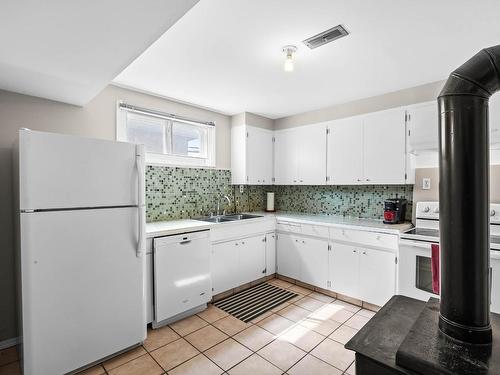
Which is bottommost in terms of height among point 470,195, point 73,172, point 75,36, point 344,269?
point 344,269

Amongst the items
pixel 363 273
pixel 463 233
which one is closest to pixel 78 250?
pixel 463 233

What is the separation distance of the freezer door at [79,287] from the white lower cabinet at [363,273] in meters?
2.06

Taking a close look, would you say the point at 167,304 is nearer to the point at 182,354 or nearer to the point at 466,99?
the point at 182,354

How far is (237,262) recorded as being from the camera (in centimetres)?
326

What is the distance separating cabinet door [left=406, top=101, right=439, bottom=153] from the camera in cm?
257

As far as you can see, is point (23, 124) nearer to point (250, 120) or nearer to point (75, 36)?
point (75, 36)

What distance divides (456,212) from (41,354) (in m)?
2.41

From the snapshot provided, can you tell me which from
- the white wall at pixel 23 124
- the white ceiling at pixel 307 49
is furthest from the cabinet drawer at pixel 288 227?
the white wall at pixel 23 124

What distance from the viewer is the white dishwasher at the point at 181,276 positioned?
8.02ft

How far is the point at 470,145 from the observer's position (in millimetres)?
958

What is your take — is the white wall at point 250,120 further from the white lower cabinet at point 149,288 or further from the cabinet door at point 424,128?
the white lower cabinet at point 149,288

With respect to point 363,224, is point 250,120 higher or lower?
higher

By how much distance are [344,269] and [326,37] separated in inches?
91.7

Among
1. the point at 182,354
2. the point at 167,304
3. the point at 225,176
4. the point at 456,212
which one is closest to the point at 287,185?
the point at 225,176
